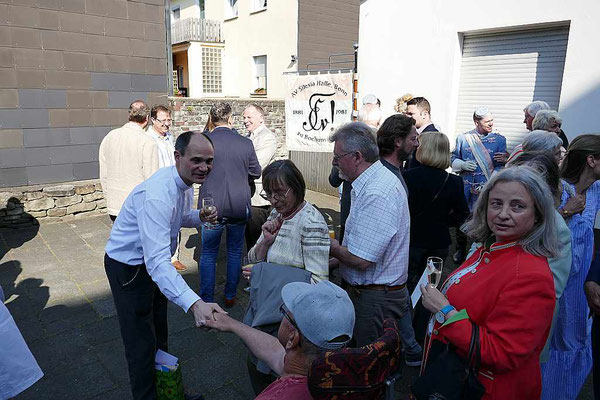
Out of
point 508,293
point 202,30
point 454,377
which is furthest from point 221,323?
point 202,30

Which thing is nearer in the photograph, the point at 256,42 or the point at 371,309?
the point at 371,309

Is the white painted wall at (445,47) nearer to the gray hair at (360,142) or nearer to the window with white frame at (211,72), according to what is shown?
the gray hair at (360,142)

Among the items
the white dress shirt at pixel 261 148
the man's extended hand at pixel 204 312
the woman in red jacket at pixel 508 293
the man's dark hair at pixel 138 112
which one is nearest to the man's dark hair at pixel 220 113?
the white dress shirt at pixel 261 148

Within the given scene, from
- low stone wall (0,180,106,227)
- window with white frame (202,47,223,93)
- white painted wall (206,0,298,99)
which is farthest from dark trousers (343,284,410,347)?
window with white frame (202,47,223,93)

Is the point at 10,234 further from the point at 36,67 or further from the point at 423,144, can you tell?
the point at 423,144

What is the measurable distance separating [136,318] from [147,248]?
1.74ft

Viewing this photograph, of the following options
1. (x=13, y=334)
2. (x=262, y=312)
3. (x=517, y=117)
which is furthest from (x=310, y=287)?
(x=517, y=117)

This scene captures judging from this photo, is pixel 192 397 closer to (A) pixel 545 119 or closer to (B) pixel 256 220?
(B) pixel 256 220

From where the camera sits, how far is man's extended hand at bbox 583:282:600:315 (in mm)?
2361

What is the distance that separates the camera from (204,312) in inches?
88.0

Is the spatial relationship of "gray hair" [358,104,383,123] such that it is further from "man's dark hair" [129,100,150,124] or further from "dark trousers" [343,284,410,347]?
"dark trousers" [343,284,410,347]

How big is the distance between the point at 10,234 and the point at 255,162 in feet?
15.5

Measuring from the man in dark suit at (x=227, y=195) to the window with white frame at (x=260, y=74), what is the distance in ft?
48.7

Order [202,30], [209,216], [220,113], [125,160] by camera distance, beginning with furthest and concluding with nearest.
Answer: [202,30] → [125,160] → [220,113] → [209,216]
